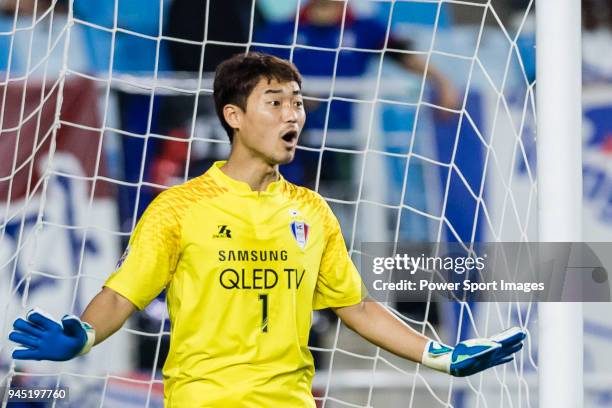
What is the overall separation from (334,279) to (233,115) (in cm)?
42

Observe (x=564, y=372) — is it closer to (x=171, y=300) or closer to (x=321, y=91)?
(x=171, y=300)

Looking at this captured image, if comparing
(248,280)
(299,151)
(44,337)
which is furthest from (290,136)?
(299,151)

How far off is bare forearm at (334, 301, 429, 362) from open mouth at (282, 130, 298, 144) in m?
0.39

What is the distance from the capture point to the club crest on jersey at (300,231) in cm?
255

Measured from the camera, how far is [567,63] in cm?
245

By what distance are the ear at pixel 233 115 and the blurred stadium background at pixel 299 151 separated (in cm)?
116

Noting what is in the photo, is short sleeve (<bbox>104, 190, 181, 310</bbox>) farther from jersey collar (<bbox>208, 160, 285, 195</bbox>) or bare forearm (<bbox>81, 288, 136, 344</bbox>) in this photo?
jersey collar (<bbox>208, 160, 285, 195</bbox>)

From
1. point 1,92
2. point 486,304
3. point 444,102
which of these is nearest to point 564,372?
point 486,304

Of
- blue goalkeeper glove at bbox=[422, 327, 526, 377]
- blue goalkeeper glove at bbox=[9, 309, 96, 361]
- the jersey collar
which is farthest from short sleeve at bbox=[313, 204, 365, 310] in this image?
blue goalkeeper glove at bbox=[9, 309, 96, 361]

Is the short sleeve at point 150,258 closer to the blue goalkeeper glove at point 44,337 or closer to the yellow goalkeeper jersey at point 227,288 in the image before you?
the yellow goalkeeper jersey at point 227,288

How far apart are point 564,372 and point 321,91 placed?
6.05 ft

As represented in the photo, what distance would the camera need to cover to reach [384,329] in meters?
2.58

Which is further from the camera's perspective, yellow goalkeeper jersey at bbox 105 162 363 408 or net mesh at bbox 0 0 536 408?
net mesh at bbox 0 0 536 408

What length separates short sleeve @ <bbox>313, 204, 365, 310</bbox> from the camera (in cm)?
261
